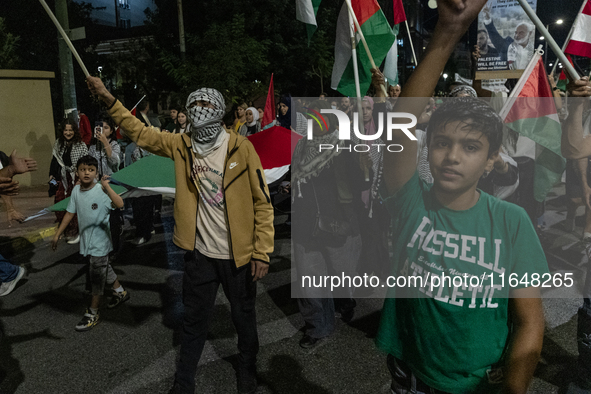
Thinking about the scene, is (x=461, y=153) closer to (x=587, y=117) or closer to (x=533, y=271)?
(x=533, y=271)

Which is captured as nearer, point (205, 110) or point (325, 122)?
point (205, 110)

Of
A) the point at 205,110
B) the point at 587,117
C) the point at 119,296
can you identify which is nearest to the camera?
the point at 205,110

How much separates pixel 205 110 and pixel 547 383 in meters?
3.06

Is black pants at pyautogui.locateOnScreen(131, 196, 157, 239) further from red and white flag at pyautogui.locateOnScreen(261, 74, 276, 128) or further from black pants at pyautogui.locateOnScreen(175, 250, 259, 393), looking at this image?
black pants at pyautogui.locateOnScreen(175, 250, 259, 393)

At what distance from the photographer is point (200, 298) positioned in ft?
10.5

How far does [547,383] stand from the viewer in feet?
11.1

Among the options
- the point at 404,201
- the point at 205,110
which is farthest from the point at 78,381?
the point at 404,201

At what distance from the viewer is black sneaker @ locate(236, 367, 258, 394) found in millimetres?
3326

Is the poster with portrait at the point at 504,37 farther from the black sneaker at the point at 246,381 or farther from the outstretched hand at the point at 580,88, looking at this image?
the black sneaker at the point at 246,381

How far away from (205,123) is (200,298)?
1.17 meters

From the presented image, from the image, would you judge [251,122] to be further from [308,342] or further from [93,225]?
[308,342]

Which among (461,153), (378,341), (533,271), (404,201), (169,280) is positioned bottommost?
(169,280)

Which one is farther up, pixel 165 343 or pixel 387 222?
pixel 387 222

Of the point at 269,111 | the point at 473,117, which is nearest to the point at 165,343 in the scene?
the point at 473,117
